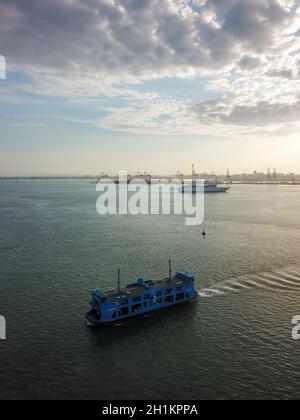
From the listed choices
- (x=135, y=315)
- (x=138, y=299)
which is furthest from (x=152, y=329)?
(x=138, y=299)

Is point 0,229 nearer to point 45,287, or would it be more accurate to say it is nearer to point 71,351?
point 45,287

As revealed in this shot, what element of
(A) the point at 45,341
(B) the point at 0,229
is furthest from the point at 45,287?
(B) the point at 0,229

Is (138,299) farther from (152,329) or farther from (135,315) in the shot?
(152,329)

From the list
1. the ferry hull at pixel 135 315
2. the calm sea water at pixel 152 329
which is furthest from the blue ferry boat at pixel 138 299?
the calm sea water at pixel 152 329

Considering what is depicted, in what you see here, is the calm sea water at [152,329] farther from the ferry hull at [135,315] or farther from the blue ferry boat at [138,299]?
the blue ferry boat at [138,299]

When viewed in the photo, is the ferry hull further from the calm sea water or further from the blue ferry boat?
the calm sea water

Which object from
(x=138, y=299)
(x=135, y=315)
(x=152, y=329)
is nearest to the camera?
(x=152, y=329)
